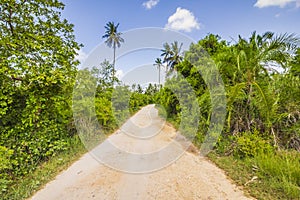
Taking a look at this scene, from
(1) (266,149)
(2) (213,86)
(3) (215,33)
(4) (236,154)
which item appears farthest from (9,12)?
(3) (215,33)

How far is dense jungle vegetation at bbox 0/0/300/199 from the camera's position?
309 centimetres

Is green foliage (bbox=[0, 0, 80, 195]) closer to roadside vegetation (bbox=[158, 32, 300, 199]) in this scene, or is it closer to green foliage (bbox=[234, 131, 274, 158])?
roadside vegetation (bbox=[158, 32, 300, 199])

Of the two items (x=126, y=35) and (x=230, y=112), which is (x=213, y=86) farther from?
(x=126, y=35)

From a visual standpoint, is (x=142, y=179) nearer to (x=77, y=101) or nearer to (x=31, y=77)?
(x=31, y=77)

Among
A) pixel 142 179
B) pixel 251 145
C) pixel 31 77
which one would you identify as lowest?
pixel 142 179

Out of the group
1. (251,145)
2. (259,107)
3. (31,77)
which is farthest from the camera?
(259,107)

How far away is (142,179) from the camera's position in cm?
336

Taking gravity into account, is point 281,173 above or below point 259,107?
below

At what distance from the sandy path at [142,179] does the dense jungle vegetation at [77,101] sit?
1.36 ft

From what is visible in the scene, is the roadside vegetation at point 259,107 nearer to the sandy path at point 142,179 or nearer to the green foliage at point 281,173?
the green foliage at point 281,173

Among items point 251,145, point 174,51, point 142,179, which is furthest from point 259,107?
point 174,51

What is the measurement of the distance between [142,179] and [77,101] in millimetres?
3524

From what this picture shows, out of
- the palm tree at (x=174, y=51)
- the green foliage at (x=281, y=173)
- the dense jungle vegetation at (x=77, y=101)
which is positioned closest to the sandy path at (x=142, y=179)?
the dense jungle vegetation at (x=77, y=101)

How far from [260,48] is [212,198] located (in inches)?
170
